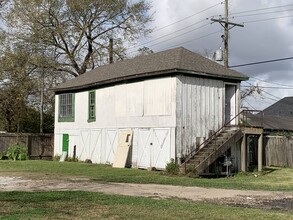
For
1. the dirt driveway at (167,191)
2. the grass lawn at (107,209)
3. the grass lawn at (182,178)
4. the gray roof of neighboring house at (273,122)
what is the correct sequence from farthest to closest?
the gray roof of neighboring house at (273,122) < the grass lawn at (182,178) < the dirt driveway at (167,191) < the grass lawn at (107,209)

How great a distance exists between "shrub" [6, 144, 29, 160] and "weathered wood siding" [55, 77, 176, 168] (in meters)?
3.55

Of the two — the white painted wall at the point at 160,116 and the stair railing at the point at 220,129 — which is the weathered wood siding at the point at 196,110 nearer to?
the white painted wall at the point at 160,116

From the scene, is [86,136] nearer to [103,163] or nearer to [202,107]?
[103,163]

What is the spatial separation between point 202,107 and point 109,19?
23.3 metres

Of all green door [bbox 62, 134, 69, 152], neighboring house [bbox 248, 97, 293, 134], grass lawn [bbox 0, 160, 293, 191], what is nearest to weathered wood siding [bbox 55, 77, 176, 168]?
green door [bbox 62, 134, 69, 152]

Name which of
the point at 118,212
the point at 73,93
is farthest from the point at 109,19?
the point at 118,212

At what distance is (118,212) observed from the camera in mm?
10086

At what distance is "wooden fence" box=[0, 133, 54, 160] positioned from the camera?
1334 inches

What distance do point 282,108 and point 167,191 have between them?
48.5m

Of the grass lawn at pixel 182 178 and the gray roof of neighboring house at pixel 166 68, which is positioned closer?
the grass lawn at pixel 182 178

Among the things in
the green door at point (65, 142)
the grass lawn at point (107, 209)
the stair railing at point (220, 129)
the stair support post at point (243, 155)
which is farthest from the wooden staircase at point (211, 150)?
the green door at point (65, 142)

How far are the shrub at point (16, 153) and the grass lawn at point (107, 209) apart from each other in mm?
19137

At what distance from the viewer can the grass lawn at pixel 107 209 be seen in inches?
381

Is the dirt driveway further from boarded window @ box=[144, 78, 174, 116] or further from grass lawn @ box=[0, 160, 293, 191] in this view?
boarded window @ box=[144, 78, 174, 116]
